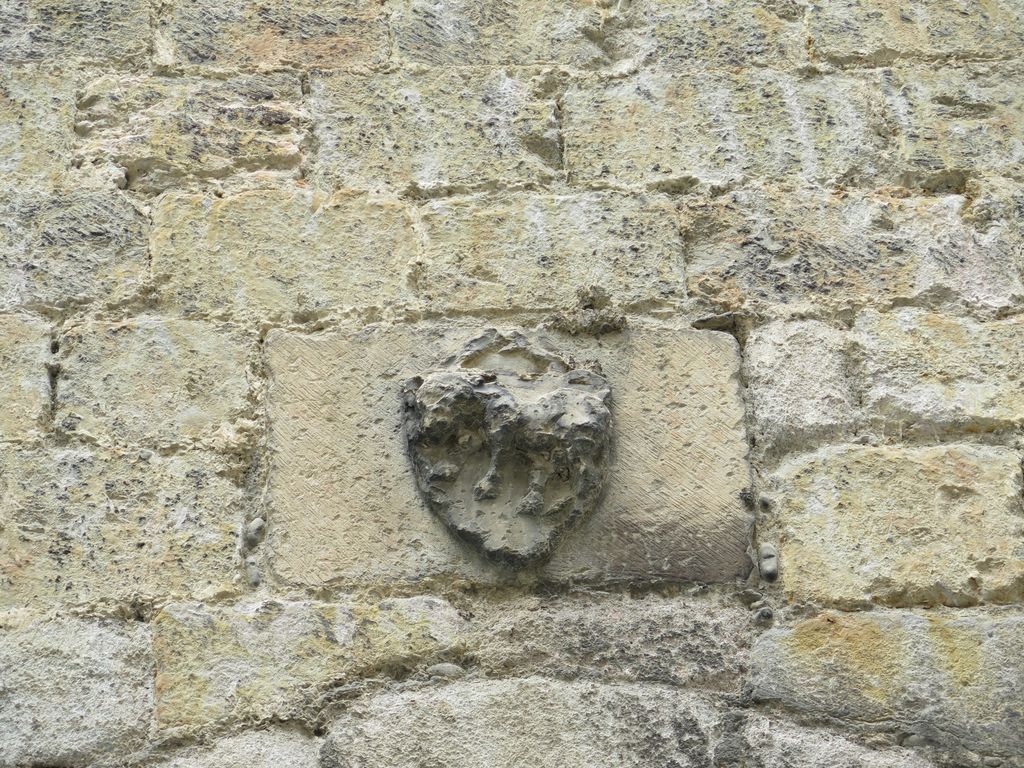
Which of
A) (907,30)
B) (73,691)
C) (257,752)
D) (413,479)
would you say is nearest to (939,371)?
(907,30)

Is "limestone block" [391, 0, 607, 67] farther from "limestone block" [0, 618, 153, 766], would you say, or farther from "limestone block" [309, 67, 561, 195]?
"limestone block" [0, 618, 153, 766]

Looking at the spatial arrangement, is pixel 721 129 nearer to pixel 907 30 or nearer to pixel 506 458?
pixel 907 30

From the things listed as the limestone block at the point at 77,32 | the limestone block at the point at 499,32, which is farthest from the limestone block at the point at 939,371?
the limestone block at the point at 77,32

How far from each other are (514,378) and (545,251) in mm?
333

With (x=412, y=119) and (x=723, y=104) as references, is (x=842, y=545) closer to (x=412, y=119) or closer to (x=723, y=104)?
(x=723, y=104)

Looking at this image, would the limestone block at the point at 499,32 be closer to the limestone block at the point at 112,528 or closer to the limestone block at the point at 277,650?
Answer: the limestone block at the point at 112,528

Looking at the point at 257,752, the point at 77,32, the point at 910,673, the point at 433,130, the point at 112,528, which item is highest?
the point at 77,32

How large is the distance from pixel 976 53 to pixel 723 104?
24.1 inches

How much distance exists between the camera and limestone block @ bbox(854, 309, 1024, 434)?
275cm

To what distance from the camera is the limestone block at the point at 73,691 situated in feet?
7.92

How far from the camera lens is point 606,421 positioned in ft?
8.76

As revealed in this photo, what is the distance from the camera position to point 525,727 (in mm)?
2424

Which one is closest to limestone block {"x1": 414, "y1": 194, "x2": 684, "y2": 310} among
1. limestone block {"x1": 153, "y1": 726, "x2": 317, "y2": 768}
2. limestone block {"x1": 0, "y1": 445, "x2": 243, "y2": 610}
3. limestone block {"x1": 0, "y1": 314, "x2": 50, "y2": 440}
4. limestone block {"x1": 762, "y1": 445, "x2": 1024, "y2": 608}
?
limestone block {"x1": 762, "y1": 445, "x2": 1024, "y2": 608}

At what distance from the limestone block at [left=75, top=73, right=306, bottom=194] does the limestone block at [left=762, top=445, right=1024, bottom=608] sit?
1.25 metres
